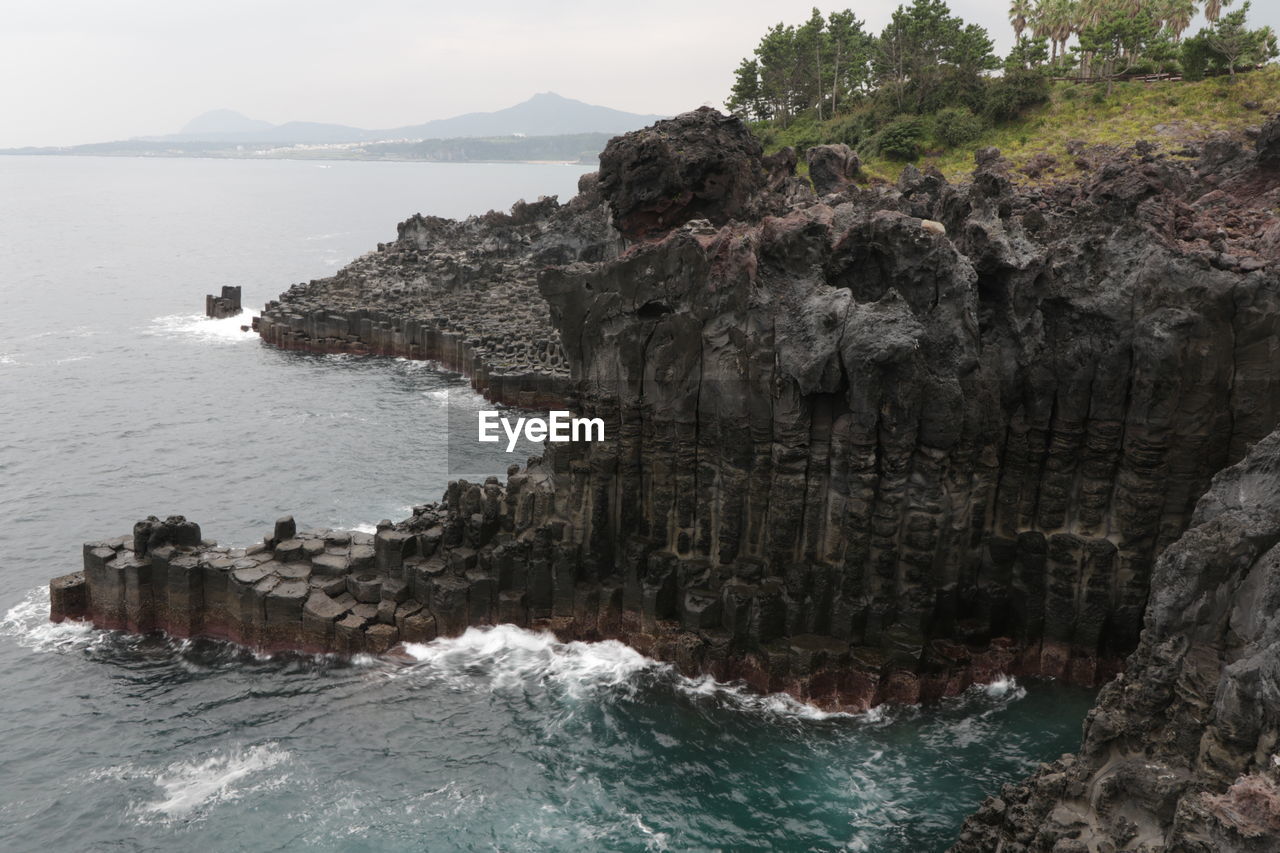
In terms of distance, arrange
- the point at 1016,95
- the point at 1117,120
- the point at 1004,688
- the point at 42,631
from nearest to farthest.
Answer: the point at 1004,688 < the point at 42,631 < the point at 1117,120 < the point at 1016,95

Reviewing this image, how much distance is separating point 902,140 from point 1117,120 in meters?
18.6

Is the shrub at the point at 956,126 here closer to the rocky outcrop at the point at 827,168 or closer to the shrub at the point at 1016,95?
the shrub at the point at 1016,95

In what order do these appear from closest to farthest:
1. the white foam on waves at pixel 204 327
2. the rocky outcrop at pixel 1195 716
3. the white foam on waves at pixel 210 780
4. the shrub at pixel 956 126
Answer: the rocky outcrop at pixel 1195 716 < the white foam on waves at pixel 210 780 < the shrub at pixel 956 126 < the white foam on waves at pixel 204 327

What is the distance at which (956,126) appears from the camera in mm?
95625

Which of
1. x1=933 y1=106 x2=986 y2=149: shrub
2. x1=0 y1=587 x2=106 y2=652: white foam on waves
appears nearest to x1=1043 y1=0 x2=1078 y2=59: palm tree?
x1=933 y1=106 x2=986 y2=149: shrub

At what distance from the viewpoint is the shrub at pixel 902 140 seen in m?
96.6

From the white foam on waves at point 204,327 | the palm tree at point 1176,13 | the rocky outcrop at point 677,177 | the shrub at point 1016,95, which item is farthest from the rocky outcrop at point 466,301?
the palm tree at point 1176,13

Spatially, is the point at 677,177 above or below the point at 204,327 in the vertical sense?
above

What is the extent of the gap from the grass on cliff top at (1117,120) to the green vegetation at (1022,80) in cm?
16

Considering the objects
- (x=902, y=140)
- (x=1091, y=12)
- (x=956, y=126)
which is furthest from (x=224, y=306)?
(x=1091, y=12)

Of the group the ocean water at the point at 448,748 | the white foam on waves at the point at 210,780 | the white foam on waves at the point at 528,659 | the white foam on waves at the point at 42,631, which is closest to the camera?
the ocean water at the point at 448,748

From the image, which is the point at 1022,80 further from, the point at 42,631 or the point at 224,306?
the point at 42,631

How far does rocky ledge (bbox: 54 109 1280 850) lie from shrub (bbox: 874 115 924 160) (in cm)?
6141

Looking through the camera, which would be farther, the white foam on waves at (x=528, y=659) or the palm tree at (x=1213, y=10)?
the palm tree at (x=1213, y=10)
